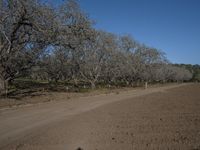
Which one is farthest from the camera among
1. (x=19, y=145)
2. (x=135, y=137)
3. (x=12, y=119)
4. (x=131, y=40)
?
(x=131, y=40)

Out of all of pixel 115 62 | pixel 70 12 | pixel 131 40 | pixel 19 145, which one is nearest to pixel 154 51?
pixel 131 40

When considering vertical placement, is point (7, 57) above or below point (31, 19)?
below

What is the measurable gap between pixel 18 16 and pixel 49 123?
11572 mm

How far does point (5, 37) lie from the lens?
70.2ft

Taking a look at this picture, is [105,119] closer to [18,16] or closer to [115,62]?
[18,16]

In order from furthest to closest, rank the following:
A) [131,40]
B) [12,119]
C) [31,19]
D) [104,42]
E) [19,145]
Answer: [131,40] < [104,42] < [31,19] < [12,119] < [19,145]

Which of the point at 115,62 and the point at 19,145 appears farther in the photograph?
the point at 115,62

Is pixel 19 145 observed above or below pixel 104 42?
below

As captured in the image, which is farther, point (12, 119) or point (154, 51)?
point (154, 51)

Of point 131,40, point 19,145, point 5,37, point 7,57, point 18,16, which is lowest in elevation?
point 19,145

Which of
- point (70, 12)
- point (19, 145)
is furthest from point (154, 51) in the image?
point (19, 145)

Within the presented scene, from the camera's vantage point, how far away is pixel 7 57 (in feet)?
69.9

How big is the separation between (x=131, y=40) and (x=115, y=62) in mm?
16675

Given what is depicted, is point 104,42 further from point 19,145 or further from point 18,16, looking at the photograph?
point 19,145
